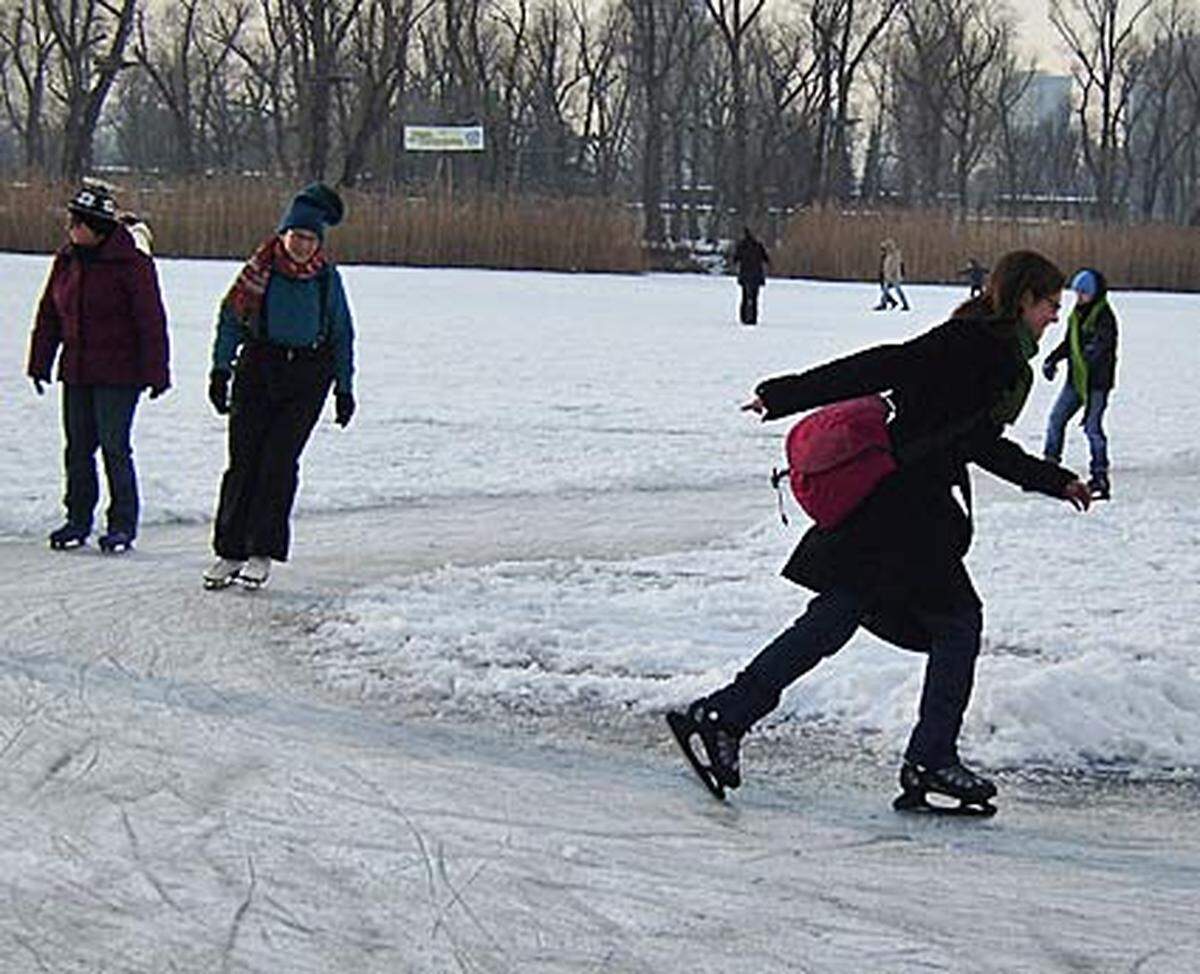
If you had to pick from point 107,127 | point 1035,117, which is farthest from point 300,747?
point 1035,117

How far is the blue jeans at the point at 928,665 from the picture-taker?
516cm

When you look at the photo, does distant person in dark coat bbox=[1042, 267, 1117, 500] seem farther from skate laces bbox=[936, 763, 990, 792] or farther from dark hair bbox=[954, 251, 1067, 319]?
skate laces bbox=[936, 763, 990, 792]

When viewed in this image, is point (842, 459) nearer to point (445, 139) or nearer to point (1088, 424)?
point (1088, 424)

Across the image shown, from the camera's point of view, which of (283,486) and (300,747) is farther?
(283,486)

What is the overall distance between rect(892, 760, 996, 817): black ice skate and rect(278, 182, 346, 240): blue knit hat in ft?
11.1

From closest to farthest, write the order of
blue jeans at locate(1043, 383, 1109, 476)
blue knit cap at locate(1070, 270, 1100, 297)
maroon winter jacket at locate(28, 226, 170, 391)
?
maroon winter jacket at locate(28, 226, 170, 391), blue jeans at locate(1043, 383, 1109, 476), blue knit cap at locate(1070, 270, 1100, 297)

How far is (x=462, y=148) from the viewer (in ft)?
214

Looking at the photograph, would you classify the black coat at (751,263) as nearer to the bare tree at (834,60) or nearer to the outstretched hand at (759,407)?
the outstretched hand at (759,407)

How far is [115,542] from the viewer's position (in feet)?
28.2

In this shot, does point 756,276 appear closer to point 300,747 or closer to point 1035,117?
point 300,747

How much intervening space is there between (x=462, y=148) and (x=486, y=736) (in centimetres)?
6043

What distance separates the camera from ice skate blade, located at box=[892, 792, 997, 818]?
5137mm

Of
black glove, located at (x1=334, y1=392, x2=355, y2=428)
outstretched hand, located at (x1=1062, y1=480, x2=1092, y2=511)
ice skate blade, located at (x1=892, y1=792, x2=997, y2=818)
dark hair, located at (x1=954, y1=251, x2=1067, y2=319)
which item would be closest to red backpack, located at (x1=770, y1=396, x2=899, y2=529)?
dark hair, located at (x1=954, y1=251, x2=1067, y2=319)

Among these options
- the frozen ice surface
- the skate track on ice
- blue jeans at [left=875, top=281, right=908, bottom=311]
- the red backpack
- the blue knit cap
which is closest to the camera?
the skate track on ice
